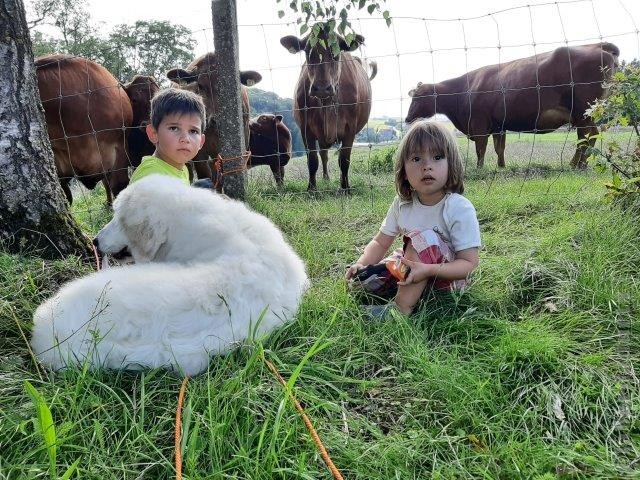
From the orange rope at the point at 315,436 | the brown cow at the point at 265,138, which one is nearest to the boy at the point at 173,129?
the orange rope at the point at 315,436

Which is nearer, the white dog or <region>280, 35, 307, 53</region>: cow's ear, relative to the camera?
the white dog

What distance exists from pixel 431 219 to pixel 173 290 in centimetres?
152

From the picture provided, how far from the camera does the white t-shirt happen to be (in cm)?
267

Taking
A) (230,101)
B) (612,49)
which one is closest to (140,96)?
(230,101)

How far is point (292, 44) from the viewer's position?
7.17m

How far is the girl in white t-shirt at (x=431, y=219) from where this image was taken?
2592 mm

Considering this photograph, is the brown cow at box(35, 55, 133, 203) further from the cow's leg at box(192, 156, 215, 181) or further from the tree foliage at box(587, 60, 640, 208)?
the tree foliage at box(587, 60, 640, 208)

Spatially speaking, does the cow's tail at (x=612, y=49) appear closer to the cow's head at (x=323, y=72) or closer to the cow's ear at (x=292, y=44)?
the cow's head at (x=323, y=72)

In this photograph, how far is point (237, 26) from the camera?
4.82 meters

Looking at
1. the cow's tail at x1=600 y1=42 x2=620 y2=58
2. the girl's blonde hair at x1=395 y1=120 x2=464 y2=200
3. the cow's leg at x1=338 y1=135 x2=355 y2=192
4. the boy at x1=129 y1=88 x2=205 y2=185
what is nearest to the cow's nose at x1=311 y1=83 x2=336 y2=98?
the cow's leg at x1=338 y1=135 x2=355 y2=192

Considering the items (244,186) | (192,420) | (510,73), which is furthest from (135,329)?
(510,73)

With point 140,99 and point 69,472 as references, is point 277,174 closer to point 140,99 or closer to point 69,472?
point 140,99

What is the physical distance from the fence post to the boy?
153cm

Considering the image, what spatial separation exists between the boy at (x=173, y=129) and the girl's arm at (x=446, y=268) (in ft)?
5.31
